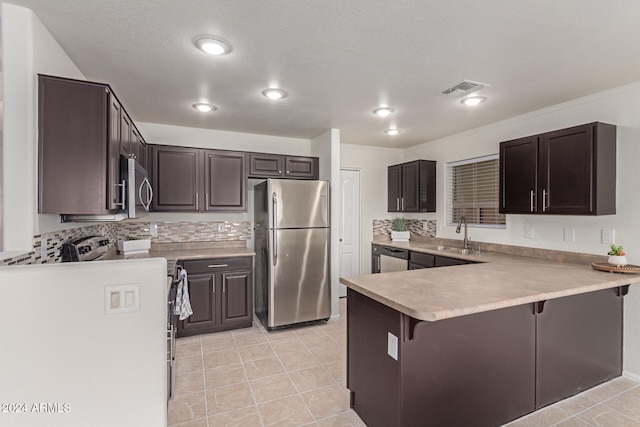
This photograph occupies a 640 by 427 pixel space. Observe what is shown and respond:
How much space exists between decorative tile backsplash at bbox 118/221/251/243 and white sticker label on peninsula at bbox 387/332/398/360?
2813mm

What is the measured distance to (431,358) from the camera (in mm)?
1784

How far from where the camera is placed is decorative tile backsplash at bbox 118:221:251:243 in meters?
3.71

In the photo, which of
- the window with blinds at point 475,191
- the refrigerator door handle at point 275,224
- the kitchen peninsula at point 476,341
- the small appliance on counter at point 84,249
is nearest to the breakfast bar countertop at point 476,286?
the kitchen peninsula at point 476,341

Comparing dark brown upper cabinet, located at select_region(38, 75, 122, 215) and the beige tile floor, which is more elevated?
dark brown upper cabinet, located at select_region(38, 75, 122, 215)

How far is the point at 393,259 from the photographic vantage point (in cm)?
447

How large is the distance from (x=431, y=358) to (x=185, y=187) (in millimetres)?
3095

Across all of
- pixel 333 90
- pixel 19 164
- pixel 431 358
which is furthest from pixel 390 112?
pixel 19 164

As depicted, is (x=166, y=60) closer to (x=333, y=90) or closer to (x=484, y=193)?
(x=333, y=90)

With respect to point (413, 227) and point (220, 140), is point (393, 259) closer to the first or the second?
point (413, 227)

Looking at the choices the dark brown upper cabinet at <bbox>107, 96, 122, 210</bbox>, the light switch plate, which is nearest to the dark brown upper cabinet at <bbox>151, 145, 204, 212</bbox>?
the dark brown upper cabinet at <bbox>107, 96, 122, 210</bbox>

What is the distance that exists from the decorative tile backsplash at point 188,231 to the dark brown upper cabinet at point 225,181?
395 millimetres

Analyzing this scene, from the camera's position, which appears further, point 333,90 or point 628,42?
point 333,90

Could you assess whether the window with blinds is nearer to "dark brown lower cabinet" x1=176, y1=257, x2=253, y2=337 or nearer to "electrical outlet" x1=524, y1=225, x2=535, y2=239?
"electrical outlet" x1=524, y1=225, x2=535, y2=239

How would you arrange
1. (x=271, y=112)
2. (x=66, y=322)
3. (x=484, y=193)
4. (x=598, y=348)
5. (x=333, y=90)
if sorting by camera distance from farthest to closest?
(x=484, y=193)
(x=271, y=112)
(x=333, y=90)
(x=598, y=348)
(x=66, y=322)
